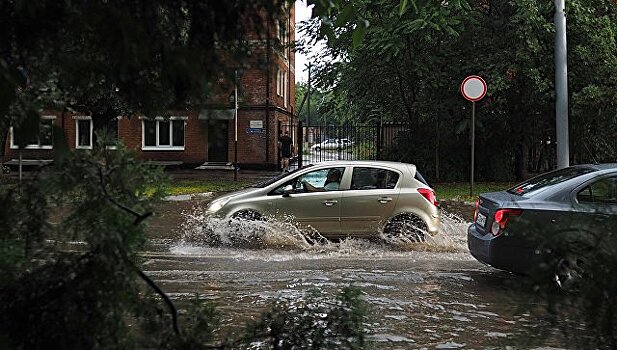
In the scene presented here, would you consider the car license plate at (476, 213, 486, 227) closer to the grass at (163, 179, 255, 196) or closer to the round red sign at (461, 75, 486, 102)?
the round red sign at (461, 75, 486, 102)

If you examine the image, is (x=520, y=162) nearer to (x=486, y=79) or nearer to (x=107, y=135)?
(x=486, y=79)

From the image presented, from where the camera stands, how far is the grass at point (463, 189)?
738 inches

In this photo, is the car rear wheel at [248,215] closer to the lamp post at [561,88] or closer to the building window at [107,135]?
the lamp post at [561,88]

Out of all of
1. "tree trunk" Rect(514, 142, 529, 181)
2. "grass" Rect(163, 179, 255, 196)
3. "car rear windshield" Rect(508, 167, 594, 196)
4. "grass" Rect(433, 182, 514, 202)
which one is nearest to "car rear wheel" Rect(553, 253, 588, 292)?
"car rear windshield" Rect(508, 167, 594, 196)

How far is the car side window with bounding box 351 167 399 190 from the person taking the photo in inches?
444

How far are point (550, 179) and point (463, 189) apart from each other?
1361 cm

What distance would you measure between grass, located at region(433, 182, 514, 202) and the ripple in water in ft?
24.4

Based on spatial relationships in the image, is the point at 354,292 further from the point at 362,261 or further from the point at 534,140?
the point at 534,140

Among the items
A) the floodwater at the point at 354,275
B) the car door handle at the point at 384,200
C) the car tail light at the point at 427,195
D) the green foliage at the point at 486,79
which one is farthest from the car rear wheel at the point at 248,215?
the green foliage at the point at 486,79

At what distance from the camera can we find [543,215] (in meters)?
2.93

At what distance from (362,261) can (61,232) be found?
8196 mm

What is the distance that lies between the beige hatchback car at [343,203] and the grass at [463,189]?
734 centimetres

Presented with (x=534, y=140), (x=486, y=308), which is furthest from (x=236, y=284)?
(x=534, y=140)

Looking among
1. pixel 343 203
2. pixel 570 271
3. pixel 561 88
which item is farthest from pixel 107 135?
pixel 561 88
